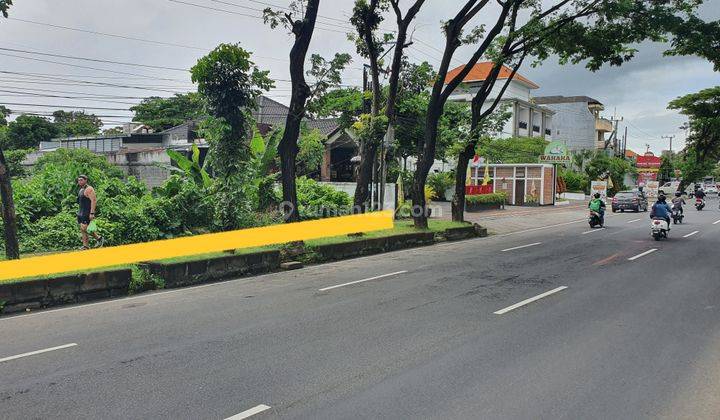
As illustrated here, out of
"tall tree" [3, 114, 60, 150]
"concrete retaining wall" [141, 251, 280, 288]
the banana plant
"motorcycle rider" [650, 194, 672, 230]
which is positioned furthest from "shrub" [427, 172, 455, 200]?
"tall tree" [3, 114, 60, 150]

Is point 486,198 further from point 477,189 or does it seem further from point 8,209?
point 8,209

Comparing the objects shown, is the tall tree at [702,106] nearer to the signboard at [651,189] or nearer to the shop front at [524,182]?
the signboard at [651,189]

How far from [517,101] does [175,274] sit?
158 feet

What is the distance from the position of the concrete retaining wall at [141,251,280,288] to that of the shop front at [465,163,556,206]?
3147cm

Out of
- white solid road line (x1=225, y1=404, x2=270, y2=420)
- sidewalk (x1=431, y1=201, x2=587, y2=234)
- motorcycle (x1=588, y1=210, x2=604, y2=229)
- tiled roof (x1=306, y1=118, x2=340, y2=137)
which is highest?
tiled roof (x1=306, y1=118, x2=340, y2=137)

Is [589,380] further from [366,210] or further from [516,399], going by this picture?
[366,210]

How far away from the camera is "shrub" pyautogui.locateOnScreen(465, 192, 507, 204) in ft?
114

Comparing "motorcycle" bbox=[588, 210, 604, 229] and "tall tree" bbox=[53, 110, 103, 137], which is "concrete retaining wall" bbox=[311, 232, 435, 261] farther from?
"tall tree" bbox=[53, 110, 103, 137]

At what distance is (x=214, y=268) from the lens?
12.0 m

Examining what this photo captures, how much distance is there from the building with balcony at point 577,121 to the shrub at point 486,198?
40.0 metres

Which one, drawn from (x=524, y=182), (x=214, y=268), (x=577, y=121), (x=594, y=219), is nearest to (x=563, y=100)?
(x=577, y=121)

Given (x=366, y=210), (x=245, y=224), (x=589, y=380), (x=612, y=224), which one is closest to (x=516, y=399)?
(x=589, y=380)

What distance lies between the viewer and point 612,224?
2717cm

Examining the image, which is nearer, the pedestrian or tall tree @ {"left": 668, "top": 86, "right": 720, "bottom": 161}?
the pedestrian
